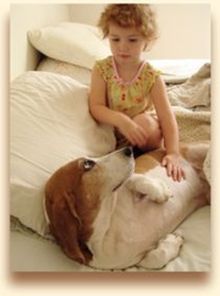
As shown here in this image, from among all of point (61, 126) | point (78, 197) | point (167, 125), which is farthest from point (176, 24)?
point (78, 197)

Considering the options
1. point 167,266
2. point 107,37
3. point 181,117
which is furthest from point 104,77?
point 167,266

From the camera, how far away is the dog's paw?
1128mm

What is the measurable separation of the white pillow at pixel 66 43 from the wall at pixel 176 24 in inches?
2.0

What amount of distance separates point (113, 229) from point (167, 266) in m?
0.14

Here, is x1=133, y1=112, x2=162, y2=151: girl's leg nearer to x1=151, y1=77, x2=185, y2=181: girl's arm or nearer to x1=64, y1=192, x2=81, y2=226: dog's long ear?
x1=151, y1=77, x2=185, y2=181: girl's arm

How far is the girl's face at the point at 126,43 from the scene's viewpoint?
3.77ft

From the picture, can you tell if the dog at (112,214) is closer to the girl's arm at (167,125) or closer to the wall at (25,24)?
the girl's arm at (167,125)

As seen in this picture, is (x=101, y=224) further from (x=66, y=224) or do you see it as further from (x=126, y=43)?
(x=126, y=43)

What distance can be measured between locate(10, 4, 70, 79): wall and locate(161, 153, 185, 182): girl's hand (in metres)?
0.40

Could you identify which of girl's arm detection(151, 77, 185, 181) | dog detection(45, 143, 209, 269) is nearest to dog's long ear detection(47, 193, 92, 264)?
dog detection(45, 143, 209, 269)

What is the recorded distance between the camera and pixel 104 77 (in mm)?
1197

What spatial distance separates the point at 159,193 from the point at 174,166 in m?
0.08

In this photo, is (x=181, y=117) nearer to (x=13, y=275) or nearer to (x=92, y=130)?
(x=92, y=130)

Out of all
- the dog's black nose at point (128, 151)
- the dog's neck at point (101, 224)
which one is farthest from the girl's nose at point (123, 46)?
the dog's neck at point (101, 224)
